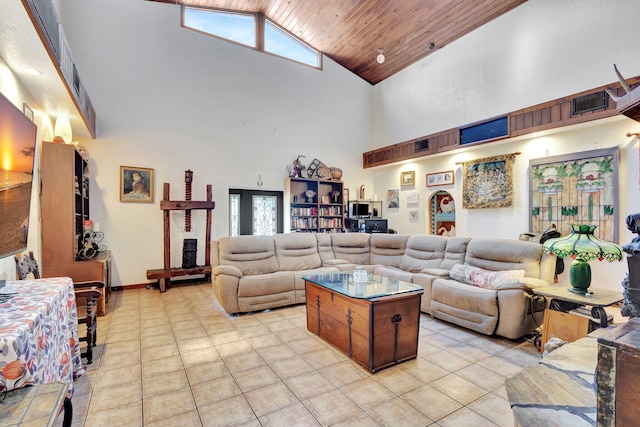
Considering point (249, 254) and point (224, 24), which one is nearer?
point (249, 254)

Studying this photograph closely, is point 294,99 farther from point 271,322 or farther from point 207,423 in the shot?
point 207,423

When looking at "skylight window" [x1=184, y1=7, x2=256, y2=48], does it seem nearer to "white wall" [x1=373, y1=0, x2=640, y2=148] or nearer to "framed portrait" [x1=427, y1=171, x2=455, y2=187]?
"white wall" [x1=373, y1=0, x2=640, y2=148]

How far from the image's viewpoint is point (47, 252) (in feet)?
11.6

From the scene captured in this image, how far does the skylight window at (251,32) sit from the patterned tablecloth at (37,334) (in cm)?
550

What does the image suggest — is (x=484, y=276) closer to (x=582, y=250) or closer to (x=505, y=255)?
(x=505, y=255)

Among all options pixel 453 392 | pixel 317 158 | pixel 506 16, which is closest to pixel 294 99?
pixel 317 158

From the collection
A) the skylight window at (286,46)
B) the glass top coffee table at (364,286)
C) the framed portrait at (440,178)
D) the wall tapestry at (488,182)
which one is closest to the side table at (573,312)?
the glass top coffee table at (364,286)

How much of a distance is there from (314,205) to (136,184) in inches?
139

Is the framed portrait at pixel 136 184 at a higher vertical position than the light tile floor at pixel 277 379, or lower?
higher

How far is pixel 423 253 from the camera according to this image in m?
4.38

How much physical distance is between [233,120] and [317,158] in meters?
2.07

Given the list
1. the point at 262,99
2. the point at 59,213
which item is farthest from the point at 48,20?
the point at 262,99

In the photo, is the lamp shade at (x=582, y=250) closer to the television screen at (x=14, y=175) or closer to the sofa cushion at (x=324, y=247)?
the sofa cushion at (x=324, y=247)

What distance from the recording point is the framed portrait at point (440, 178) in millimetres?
5969
